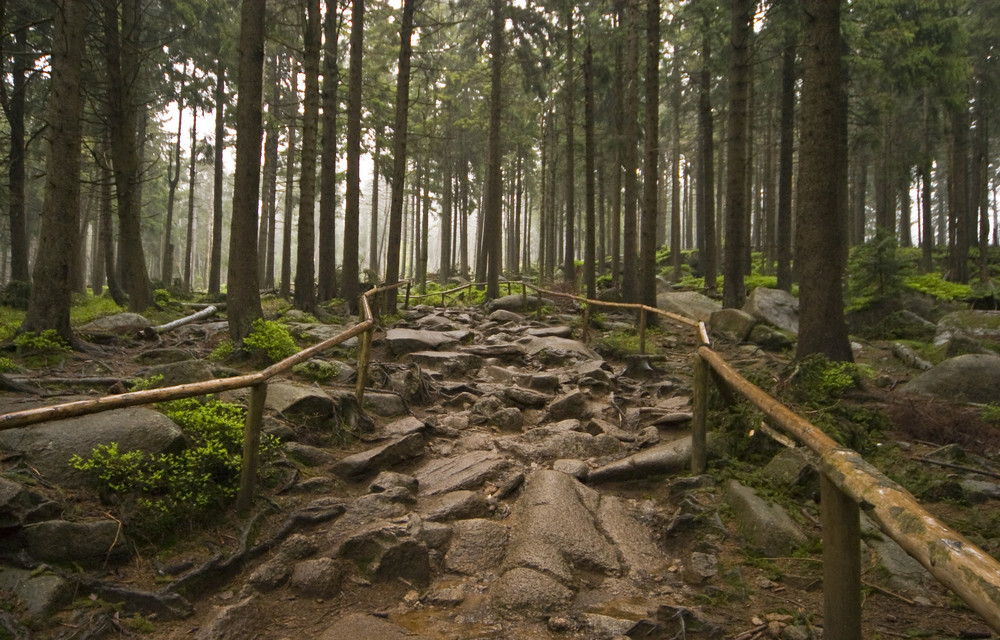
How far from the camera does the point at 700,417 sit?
5.39m

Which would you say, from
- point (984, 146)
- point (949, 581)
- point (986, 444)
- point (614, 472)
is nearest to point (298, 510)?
point (614, 472)

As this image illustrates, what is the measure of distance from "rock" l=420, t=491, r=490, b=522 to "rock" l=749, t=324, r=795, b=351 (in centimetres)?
807

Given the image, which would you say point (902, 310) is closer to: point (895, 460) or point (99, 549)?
point (895, 460)

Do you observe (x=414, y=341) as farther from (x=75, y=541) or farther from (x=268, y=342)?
(x=75, y=541)

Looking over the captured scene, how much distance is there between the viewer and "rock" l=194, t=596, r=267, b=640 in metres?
3.41

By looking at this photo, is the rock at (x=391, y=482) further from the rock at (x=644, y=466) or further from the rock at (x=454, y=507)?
the rock at (x=644, y=466)

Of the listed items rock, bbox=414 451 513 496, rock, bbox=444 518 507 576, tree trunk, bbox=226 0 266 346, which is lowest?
rock, bbox=444 518 507 576

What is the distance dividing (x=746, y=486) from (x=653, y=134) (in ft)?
Answer: 37.2

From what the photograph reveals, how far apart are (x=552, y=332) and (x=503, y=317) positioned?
2684 millimetres

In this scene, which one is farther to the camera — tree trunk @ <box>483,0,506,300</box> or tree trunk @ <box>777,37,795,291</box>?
tree trunk @ <box>483,0,506,300</box>

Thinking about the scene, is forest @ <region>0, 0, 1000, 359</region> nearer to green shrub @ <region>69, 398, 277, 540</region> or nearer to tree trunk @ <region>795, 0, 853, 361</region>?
tree trunk @ <region>795, 0, 853, 361</region>

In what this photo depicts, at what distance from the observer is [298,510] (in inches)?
186

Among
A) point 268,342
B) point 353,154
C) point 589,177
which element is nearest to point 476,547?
point 268,342

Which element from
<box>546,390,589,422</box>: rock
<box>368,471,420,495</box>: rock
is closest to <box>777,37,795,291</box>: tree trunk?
<box>546,390,589,422</box>: rock
